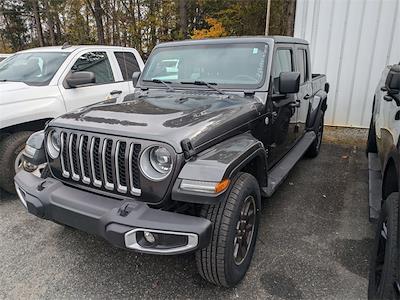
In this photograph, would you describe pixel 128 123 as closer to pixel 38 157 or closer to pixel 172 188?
pixel 172 188

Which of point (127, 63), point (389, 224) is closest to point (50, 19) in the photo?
point (127, 63)

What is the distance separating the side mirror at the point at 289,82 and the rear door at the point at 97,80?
231 centimetres

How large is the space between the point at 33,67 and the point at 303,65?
3.89 m

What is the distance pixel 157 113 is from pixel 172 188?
75 centimetres

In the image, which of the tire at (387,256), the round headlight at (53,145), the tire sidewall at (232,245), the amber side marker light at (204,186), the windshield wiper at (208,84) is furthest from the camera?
the windshield wiper at (208,84)

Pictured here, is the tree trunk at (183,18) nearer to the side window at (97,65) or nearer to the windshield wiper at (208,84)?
the side window at (97,65)

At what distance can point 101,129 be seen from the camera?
2.29 metres

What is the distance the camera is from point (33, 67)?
471cm

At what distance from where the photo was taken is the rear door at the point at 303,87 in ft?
14.1

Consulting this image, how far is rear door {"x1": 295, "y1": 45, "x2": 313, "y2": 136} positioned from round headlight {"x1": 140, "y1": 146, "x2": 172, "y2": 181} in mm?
2541

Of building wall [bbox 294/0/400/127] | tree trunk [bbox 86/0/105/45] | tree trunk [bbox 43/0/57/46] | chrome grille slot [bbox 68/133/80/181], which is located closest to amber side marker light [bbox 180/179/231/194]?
chrome grille slot [bbox 68/133/80/181]

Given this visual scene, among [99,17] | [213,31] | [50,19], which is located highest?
[50,19]

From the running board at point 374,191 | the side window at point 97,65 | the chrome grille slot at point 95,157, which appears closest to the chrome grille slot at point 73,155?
the chrome grille slot at point 95,157

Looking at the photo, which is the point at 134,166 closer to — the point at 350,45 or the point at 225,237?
the point at 225,237
